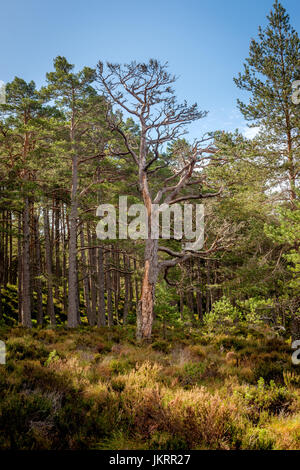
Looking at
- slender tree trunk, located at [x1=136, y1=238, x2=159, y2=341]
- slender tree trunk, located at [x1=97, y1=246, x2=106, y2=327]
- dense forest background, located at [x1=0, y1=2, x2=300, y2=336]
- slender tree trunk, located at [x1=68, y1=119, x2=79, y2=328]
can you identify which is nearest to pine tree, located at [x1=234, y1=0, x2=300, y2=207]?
dense forest background, located at [x1=0, y1=2, x2=300, y2=336]

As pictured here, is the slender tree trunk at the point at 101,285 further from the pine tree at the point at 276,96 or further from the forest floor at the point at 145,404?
the pine tree at the point at 276,96

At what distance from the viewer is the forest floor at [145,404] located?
3447 millimetres

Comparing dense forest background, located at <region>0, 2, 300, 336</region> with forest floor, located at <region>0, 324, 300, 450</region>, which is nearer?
forest floor, located at <region>0, 324, 300, 450</region>

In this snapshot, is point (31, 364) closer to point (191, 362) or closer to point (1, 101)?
point (191, 362)

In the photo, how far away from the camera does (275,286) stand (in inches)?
413

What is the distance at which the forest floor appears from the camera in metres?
3.45

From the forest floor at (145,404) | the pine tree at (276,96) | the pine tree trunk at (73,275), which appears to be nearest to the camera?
the forest floor at (145,404)

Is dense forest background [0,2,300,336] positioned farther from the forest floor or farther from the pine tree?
the forest floor

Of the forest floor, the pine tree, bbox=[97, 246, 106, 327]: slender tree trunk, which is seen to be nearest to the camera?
the forest floor

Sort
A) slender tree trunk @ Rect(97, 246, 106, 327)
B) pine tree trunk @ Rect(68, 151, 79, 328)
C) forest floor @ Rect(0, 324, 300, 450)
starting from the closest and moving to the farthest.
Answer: forest floor @ Rect(0, 324, 300, 450) < pine tree trunk @ Rect(68, 151, 79, 328) < slender tree trunk @ Rect(97, 246, 106, 327)

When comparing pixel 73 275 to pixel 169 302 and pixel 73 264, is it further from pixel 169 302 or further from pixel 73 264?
pixel 169 302

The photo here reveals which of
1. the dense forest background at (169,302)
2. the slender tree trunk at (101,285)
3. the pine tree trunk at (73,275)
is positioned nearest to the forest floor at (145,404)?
the dense forest background at (169,302)

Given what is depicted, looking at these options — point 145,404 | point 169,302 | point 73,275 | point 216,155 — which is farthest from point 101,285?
point 145,404

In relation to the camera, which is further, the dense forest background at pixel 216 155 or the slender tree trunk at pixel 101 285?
the slender tree trunk at pixel 101 285
